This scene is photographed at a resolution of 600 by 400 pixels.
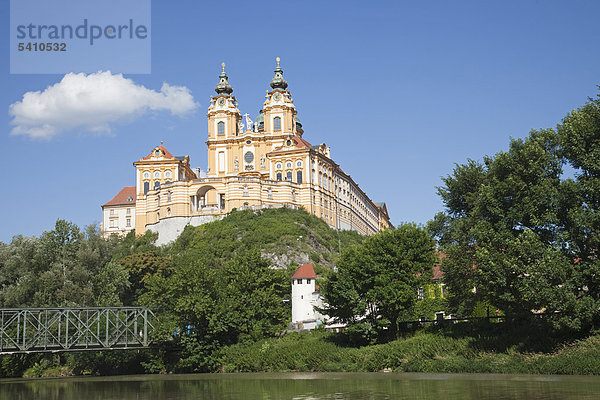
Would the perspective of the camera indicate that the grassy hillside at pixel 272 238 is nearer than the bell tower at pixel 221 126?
Yes

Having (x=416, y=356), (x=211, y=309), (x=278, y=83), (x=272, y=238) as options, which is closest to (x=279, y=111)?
(x=278, y=83)

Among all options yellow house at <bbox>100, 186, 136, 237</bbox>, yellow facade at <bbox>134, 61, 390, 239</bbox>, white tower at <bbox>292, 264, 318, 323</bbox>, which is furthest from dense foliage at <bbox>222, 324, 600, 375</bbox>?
yellow house at <bbox>100, 186, 136, 237</bbox>

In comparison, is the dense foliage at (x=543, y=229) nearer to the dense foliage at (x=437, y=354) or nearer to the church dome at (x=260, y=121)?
the dense foliage at (x=437, y=354)

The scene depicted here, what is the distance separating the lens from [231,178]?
107438mm

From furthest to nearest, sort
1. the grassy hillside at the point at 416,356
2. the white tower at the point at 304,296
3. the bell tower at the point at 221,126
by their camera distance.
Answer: the bell tower at the point at 221,126, the white tower at the point at 304,296, the grassy hillside at the point at 416,356

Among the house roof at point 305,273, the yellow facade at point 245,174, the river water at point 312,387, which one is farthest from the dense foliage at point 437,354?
the yellow facade at point 245,174

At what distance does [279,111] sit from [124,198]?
3310 cm

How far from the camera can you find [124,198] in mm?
127438

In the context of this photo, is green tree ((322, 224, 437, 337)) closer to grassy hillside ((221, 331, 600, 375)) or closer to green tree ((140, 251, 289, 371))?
grassy hillside ((221, 331, 600, 375))

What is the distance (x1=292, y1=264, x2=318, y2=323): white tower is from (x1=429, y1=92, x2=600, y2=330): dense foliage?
1842 cm

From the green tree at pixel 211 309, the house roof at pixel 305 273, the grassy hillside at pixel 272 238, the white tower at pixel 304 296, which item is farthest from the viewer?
the grassy hillside at pixel 272 238

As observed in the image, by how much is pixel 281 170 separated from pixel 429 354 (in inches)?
2630

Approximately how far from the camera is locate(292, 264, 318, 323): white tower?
64.4 meters

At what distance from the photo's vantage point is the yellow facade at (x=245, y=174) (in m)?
108
